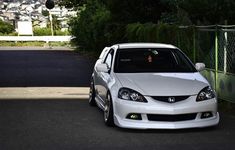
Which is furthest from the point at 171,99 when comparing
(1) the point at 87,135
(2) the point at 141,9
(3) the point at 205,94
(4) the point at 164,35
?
(2) the point at 141,9

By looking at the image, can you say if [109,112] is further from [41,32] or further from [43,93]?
[41,32]

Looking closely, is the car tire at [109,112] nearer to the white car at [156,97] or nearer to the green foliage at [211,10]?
the white car at [156,97]

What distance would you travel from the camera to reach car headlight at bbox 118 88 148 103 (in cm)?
912

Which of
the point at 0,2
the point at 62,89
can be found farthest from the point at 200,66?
the point at 0,2

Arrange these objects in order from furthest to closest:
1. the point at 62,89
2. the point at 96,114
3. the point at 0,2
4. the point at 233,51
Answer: the point at 0,2 < the point at 62,89 < the point at 233,51 < the point at 96,114

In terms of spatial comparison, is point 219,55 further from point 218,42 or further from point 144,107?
point 144,107

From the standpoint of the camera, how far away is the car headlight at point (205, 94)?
30.2 feet

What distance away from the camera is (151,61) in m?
10.6

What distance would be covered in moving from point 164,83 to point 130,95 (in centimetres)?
61

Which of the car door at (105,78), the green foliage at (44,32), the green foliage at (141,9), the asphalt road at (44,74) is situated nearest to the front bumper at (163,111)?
the car door at (105,78)

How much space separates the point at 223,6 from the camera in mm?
17156

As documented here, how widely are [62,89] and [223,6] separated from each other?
5.38m

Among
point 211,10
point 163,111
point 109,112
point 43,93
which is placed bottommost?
point 43,93

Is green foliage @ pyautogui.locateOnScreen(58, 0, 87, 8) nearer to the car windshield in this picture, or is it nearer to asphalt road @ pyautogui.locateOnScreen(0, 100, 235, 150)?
asphalt road @ pyautogui.locateOnScreen(0, 100, 235, 150)
